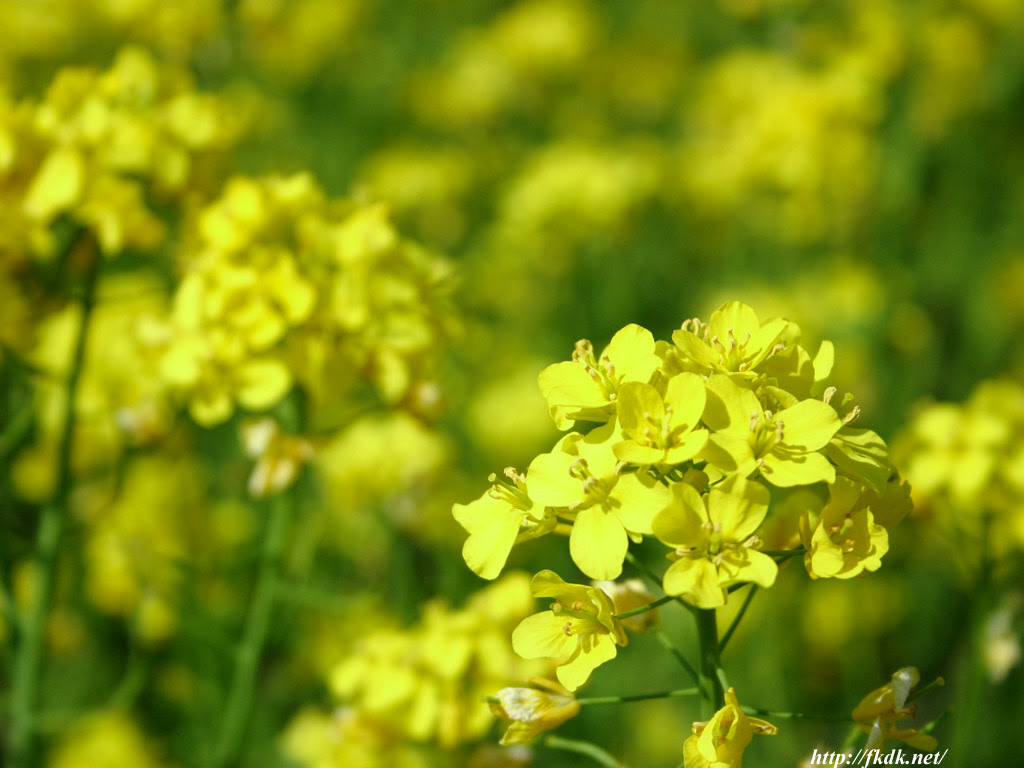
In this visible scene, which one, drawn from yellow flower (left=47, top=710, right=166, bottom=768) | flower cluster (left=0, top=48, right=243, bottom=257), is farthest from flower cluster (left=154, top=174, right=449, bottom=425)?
yellow flower (left=47, top=710, right=166, bottom=768)

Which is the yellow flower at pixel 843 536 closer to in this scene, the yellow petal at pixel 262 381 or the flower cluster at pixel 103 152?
the yellow petal at pixel 262 381

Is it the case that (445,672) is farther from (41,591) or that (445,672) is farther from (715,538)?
(41,591)

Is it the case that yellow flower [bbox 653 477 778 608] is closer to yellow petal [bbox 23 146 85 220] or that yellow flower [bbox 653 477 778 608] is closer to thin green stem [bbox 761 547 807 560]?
thin green stem [bbox 761 547 807 560]

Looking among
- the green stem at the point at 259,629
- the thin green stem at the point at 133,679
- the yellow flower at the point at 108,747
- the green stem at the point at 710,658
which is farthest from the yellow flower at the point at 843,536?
the yellow flower at the point at 108,747

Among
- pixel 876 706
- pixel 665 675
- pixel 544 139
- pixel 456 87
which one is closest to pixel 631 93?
pixel 544 139

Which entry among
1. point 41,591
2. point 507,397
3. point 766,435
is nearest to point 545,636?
point 766,435
